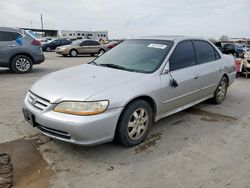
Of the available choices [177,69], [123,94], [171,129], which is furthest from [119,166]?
[177,69]

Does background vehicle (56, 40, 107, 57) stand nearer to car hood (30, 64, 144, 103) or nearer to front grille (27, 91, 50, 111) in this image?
car hood (30, 64, 144, 103)

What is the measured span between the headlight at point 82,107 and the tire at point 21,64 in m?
7.22

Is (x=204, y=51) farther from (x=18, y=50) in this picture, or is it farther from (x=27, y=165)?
(x=18, y=50)

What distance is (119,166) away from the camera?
3016 mm

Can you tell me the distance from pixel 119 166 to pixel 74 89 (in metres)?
1.10

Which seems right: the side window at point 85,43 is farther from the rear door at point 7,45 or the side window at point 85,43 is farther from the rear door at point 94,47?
the rear door at point 7,45

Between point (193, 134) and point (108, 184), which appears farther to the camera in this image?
A: point (193, 134)

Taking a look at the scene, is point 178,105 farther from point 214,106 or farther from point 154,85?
point 214,106

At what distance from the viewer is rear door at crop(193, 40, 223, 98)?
4684 millimetres

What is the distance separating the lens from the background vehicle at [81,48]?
783 inches

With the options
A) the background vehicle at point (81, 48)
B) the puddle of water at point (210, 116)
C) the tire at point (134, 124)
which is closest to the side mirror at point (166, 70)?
the tire at point (134, 124)

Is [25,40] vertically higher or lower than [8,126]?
higher

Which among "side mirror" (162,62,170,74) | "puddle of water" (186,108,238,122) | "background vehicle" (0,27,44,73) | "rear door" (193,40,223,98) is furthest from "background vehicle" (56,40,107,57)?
"side mirror" (162,62,170,74)

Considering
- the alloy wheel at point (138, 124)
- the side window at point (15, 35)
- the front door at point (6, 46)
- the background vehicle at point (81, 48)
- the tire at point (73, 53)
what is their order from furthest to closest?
the tire at point (73, 53), the background vehicle at point (81, 48), the side window at point (15, 35), the front door at point (6, 46), the alloy wheel at point (138, 124)
